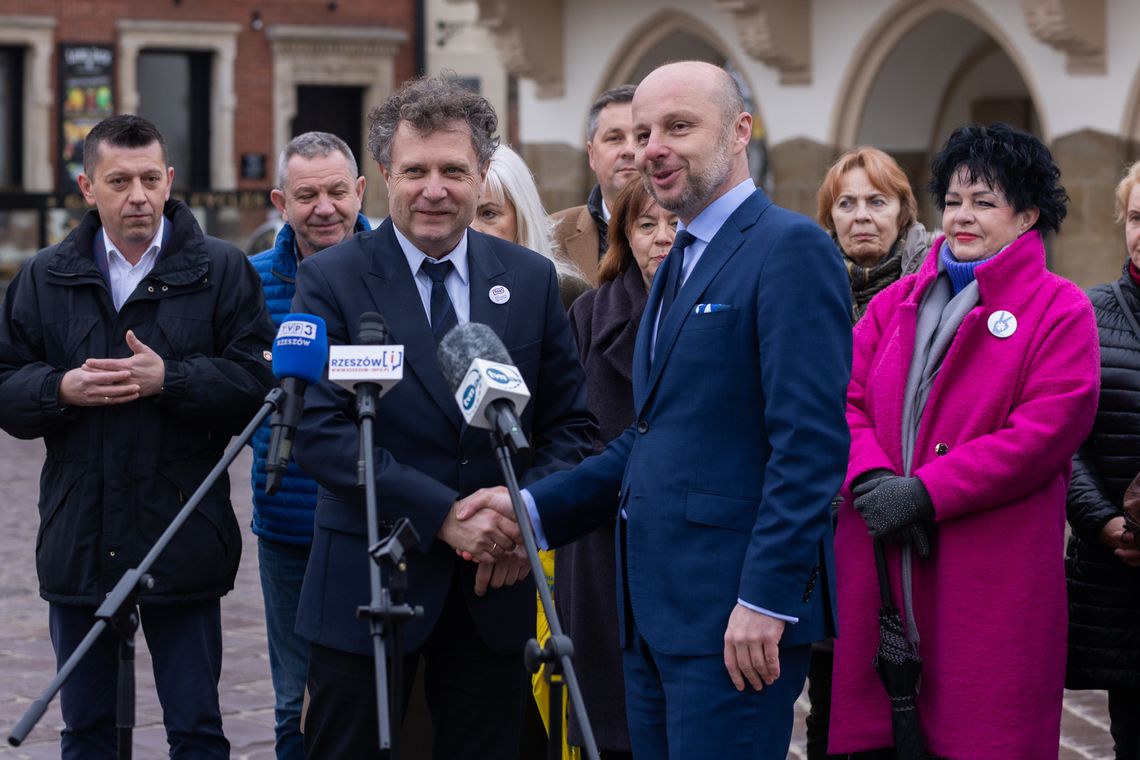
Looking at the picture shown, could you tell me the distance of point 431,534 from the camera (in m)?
4.07

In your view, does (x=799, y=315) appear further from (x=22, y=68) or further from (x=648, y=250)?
(x=22, y=68)

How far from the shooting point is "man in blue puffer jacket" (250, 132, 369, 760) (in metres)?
5.73

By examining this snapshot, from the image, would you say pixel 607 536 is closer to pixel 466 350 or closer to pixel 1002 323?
pixel 1002 323

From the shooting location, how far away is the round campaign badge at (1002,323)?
469 cm

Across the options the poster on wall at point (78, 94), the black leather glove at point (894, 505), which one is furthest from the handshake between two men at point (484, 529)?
the poster on wall at point (78, 94)

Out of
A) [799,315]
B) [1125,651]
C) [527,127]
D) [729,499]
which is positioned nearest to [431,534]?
[729,499]

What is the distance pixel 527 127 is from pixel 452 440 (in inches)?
680

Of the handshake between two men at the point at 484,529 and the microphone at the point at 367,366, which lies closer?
the microphone at the point at 367,366

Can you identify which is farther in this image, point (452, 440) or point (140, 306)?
point (140, 306)

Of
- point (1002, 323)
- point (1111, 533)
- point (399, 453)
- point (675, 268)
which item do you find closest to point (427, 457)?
point (399, 453)

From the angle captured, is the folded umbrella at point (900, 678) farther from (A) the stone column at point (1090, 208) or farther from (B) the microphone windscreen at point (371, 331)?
(A) the stone column at point (1090, 208)

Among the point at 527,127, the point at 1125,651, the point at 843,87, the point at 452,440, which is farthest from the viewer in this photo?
the point at 527,127

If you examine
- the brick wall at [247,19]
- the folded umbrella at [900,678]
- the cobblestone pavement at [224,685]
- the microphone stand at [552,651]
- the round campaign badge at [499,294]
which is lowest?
the cobblestone pavement at [224,685]

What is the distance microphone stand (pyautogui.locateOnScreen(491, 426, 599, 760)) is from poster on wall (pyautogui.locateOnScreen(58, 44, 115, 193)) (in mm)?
Result: 25235
